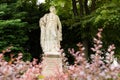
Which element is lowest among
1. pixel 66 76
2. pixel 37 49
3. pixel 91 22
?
pixel 37 49

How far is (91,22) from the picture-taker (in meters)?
19.7

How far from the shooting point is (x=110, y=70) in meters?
3.33

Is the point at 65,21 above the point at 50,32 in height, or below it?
below

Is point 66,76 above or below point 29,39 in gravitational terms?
above

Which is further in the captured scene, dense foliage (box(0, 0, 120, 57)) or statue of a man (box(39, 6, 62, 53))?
dense foliage (box(0, 0, 120, 57))

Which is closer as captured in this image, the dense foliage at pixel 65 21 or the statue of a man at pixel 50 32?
the statue of a man at pixel 50 32

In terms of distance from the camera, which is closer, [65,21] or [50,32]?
[50,32]

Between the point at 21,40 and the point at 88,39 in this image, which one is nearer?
the point at 21,40

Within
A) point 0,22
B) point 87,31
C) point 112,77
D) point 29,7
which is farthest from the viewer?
point 29,7

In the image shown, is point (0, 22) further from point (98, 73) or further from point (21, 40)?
point (98, 73)

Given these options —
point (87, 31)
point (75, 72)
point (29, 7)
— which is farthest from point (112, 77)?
point (29, 7)

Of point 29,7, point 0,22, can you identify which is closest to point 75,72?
point 0,22

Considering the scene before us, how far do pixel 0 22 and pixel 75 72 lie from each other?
15321 millimetres

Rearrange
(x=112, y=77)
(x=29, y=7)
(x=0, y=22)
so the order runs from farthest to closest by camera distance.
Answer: (x=29, y=7)
(x=0, y=22)
(x=112, y=77)
